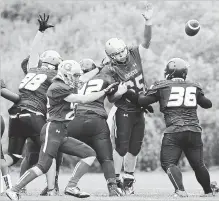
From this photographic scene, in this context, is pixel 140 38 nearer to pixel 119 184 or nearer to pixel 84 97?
pixel 119 184

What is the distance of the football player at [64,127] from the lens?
505cm

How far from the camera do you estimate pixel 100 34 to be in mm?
10969

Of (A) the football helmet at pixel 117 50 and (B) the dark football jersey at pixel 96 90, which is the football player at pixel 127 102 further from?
(B) the dark football jersey at pixel 96 90

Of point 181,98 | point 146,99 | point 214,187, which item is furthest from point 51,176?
point 214,187

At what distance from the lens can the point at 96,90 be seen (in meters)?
5.55

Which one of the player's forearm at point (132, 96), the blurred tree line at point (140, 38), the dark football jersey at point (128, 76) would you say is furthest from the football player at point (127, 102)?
the blurred tree line at point (140, 38)

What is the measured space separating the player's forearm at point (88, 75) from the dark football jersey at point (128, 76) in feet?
0.48

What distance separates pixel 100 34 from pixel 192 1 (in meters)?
1.71

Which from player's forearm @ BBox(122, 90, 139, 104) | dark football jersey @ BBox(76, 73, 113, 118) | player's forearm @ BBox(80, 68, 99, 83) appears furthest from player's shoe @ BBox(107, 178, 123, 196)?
player's forearm @ BBox(80, 68, 99, 83)

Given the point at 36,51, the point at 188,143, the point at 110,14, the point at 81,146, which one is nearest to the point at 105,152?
the point at 81,146

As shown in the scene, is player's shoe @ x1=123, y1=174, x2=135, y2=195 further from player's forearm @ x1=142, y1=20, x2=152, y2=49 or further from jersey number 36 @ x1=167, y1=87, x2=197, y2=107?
player's forearm @ x1=142, y1=20, x2=152, y2=49

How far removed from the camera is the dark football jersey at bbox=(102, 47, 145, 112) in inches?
231

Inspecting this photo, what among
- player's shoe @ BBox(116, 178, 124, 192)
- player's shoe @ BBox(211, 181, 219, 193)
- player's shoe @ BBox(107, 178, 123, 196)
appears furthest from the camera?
player's shoe @ BBox(116, 178, 124, 192)

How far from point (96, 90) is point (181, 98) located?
2.42 feet
